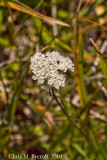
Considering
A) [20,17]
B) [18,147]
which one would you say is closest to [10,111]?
[18,147]

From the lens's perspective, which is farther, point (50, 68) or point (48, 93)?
point (48, 93)

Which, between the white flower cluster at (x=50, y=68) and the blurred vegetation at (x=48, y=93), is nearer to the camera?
the white flower cluster at (x=50, y=68)

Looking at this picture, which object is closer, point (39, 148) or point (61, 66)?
point (61, 66)

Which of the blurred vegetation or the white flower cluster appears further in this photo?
the blurred vegetation

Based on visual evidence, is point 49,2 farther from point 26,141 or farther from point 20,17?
point 26,141
